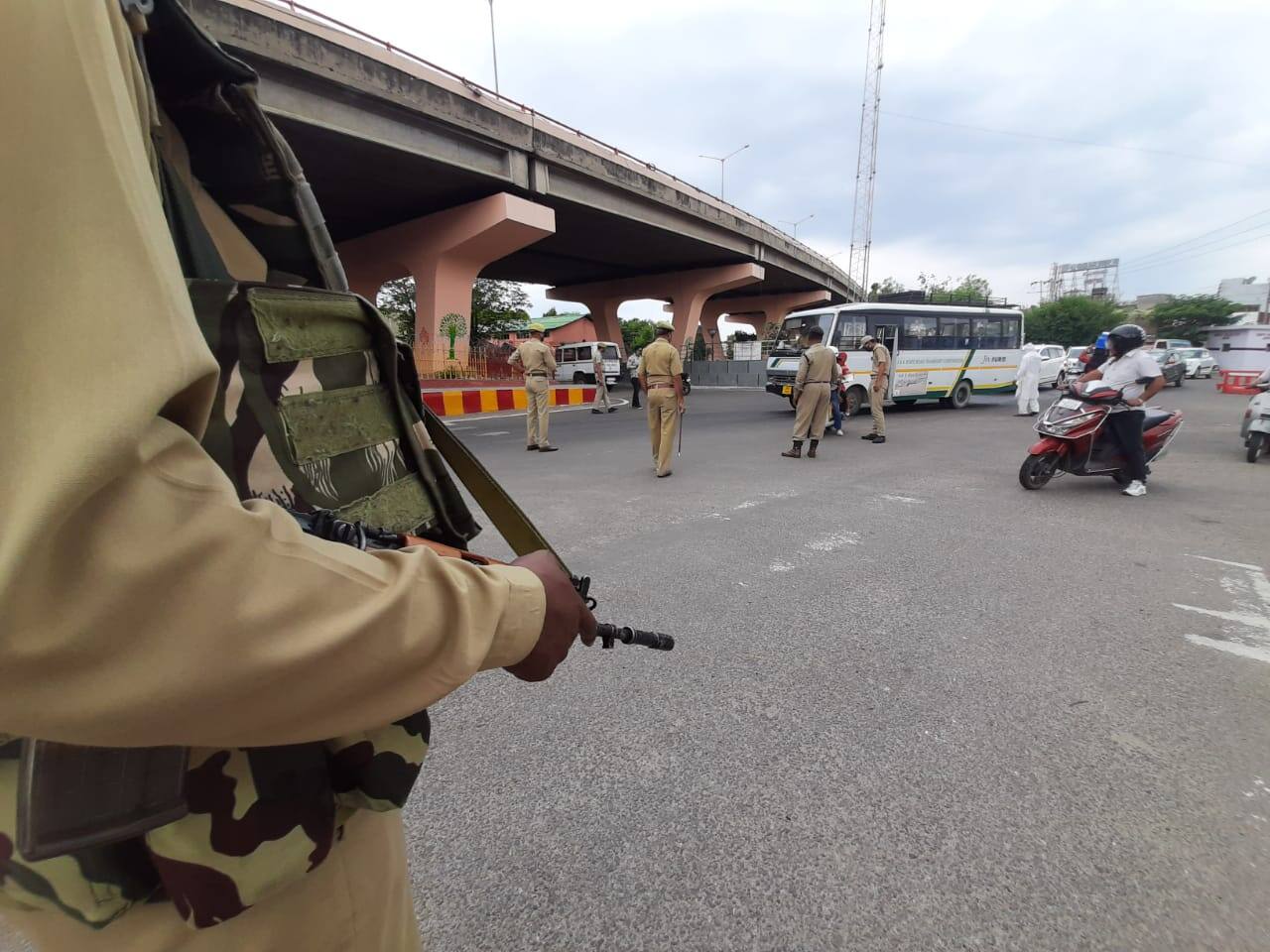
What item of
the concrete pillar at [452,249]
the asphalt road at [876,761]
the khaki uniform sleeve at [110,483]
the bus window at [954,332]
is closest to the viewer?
the khaki uniform sleeve at [110,483]

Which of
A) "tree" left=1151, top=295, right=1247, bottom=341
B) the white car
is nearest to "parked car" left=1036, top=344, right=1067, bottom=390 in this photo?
the white car

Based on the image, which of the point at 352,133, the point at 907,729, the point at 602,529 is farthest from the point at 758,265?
the point at 907,729

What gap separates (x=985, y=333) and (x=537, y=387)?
1219 cm

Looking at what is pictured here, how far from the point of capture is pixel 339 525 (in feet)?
2.67

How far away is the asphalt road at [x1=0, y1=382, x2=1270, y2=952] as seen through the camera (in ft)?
4.74

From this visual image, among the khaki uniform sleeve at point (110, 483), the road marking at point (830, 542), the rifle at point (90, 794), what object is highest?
the khaki uniform sleeve at point (110, 483)

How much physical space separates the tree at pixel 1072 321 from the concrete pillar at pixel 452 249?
5026 centimetres

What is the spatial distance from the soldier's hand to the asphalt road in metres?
1.01

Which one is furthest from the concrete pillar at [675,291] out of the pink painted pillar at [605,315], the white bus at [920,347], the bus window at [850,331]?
the bus window at [850,331]

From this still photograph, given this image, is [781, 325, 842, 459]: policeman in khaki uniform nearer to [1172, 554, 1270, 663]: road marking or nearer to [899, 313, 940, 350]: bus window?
[1172, 554, 1270, 663]: road marking

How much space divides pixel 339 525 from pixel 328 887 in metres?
0.47

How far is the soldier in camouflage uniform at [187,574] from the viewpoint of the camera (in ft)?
1.37

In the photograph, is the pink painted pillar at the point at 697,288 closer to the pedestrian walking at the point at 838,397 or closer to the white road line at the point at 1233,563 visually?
the pedestrian walking at the point at 838,397

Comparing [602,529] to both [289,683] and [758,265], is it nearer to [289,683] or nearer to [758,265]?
[289,683]
